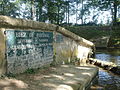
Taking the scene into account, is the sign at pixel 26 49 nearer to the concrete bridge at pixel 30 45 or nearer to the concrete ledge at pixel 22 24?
the concrete bridge at pixel 30 45

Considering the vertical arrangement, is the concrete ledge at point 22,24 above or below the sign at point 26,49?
above

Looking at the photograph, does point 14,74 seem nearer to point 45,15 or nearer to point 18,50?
point 18,50

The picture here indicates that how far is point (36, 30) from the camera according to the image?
565 cm

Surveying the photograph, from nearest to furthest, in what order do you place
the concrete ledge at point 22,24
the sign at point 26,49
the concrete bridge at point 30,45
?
the concrete ledge at point 22,24
the concrete bridge at point 30,45
the sign at point 26,49

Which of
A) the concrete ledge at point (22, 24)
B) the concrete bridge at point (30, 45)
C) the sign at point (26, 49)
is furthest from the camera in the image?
the sign at point (26, 49)

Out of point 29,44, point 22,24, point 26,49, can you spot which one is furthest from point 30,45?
point 22,24

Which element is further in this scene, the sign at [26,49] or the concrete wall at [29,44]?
the sign at [26,49]

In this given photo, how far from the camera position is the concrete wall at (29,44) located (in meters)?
4.41

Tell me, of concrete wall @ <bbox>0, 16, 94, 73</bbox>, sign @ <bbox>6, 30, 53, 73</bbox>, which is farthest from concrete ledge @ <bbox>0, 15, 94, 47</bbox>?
sign @ <bbox>6, 30, 53, 73</bbox>

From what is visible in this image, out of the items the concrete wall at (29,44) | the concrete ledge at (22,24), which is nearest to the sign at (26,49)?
the concrete wall at (29,44)

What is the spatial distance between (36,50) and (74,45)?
3.74 meters

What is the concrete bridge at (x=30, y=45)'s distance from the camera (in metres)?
4.42

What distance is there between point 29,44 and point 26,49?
0.21 m

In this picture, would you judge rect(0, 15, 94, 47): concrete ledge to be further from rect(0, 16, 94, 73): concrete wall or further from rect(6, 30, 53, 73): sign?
rect(6, 30, 53, 73): sign
